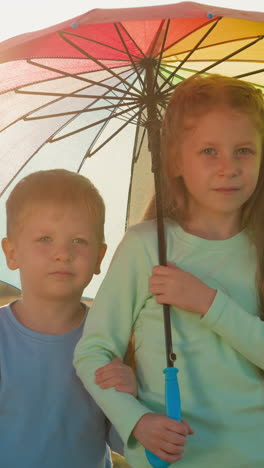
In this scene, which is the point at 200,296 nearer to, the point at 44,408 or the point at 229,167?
the point at 229,167

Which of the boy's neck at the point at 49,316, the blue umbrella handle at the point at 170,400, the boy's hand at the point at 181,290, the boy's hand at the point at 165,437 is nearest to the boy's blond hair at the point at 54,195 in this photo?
the boy's neck at the point at 49,316

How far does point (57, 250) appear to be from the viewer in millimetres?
3346

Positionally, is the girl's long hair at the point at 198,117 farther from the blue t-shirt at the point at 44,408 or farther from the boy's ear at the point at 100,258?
the blue t-shirt at the point at 44,408

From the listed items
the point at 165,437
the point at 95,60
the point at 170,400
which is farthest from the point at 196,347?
the point at 95,60

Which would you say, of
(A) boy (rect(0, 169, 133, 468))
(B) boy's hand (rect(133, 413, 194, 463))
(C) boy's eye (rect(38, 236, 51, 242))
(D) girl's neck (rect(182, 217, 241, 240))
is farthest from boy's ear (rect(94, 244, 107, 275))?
(B) boy's hand (rect(133, 413, 194, 463))

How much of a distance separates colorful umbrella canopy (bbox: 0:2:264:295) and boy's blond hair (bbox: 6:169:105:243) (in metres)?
0.19

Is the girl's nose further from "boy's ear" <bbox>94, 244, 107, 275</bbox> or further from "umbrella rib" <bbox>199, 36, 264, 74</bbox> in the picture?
"boy's ear" <bbox>94, 244, 107, 275</bbox>

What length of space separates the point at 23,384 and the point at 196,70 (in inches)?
69.7

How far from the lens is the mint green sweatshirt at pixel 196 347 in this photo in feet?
8.86

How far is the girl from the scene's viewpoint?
2701 mm

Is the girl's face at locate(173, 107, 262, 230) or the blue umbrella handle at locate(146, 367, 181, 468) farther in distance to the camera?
the girl's face at locate(173, 107, 262, 230)

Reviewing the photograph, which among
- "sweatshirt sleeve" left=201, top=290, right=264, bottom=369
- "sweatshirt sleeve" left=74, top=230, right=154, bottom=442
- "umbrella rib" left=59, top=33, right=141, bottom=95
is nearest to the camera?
"sweatshirt sleeve" left=201, top=290, right=264, bottom=369

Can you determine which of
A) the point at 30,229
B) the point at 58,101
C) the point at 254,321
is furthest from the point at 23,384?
the point at 58,101

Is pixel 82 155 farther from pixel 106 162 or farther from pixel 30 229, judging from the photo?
pixel 30 229
